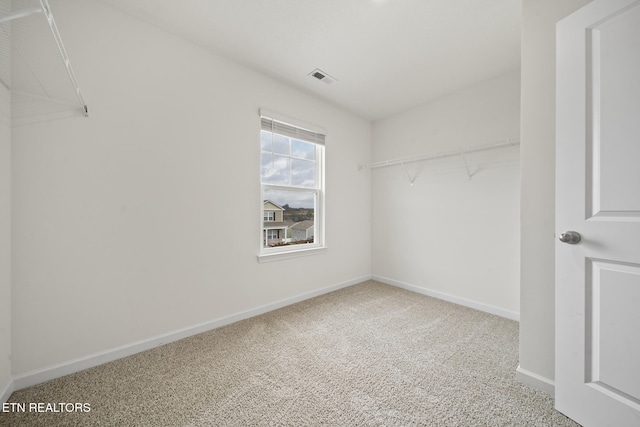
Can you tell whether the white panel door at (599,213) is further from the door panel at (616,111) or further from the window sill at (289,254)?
the window sill at (289,254)

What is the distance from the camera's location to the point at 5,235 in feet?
4.47

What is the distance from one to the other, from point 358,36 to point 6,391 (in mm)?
3325

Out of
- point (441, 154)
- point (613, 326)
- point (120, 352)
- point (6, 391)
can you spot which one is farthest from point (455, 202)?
point (6, 391)

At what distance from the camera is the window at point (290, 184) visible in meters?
2.66

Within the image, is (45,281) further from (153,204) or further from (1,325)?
(153,204)

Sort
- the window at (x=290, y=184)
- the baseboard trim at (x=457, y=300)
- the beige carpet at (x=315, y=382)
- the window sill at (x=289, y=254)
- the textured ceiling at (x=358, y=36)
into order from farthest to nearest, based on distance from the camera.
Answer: the window at (x=290, y=184)
the window sill at (x=289, y=254)
the baseboard trim at (x=457, y=300)
the textured ceiling at (x=358, y=36)
the beige carpet at (x=315, y=382)

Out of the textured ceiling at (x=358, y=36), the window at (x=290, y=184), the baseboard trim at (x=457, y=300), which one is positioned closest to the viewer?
the textured ceiling at (x=358, y=36)

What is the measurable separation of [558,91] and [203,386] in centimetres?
267

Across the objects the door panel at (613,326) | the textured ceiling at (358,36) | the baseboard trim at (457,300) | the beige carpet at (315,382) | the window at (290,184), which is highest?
the textured ceiling at (358,36)

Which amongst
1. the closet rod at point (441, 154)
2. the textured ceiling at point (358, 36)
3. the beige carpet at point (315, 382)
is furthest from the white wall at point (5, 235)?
the closet rod at point (441, 154)

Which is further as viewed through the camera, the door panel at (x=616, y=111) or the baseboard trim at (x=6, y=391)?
the baseboard trim at (x=6, y=391)

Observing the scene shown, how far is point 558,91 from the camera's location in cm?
127

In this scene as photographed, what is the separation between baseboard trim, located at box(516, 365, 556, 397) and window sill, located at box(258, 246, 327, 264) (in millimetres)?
2086

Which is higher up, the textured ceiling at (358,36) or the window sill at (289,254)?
the textured ceiling at (358,36)
